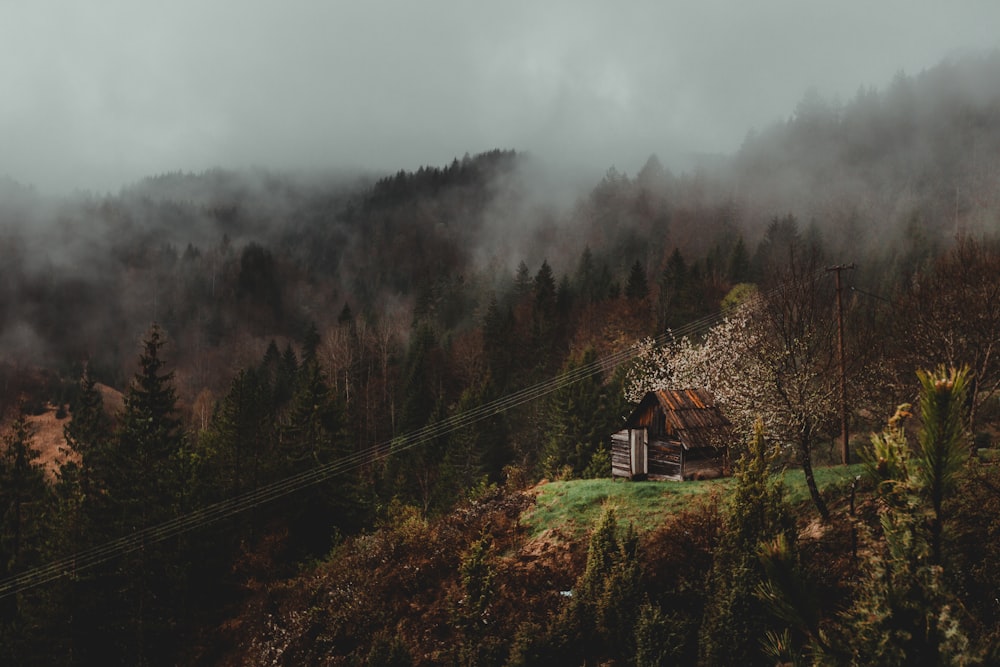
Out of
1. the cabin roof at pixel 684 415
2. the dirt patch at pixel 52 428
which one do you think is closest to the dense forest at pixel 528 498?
the cabin roof at pixel 684 415

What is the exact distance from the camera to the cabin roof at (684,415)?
2731cm

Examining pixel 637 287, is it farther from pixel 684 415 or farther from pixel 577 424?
pixel 684 415

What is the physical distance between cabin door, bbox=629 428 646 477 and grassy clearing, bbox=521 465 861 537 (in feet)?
10.4

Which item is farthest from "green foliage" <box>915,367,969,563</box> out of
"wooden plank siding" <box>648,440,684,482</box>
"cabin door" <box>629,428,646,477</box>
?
"cabin door" <box>629,428,646,477</box>

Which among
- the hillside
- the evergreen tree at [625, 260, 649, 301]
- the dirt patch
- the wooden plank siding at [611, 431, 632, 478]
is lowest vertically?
the dirt patch

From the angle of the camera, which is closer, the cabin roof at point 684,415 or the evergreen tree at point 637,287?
the cabin roof at point 684,415

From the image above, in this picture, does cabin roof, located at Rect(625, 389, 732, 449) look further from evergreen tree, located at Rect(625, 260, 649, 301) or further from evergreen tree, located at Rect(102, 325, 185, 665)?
evergreen tree, located at Rect(625, 260, 649, 301)

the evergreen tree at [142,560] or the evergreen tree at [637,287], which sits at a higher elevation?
the evergreen tree at [637,287]

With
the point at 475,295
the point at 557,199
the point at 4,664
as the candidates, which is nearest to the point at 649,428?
the point at 4,664

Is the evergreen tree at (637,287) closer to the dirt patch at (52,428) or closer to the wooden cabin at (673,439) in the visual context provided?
the wooden cabin at (673,439)

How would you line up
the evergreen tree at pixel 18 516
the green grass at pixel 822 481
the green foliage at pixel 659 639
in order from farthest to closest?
the evergreen tree at pixel 18 516 → the green grass at pixel 822 481 → the green foliage at pixel 659 639

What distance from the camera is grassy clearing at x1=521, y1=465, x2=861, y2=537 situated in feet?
66.8

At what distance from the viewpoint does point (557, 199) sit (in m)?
185

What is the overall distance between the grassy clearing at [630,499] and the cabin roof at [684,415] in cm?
282
